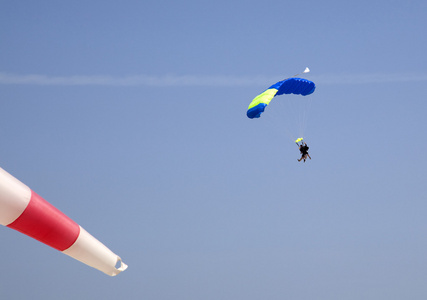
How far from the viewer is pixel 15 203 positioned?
6.93m

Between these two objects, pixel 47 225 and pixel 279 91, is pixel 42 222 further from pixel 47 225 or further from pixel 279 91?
pixel 279 91

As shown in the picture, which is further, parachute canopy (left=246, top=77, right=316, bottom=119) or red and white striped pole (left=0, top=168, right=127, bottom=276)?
parachute canopy (left=246, top=77, right=316, bottom=119)

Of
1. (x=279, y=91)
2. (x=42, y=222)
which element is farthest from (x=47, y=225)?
(x=279, y=91)

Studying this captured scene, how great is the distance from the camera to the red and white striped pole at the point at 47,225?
22.4ft

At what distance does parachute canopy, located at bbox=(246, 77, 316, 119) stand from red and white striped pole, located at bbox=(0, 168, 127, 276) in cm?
3442

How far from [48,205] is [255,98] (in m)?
38.9

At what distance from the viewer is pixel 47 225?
7312mm

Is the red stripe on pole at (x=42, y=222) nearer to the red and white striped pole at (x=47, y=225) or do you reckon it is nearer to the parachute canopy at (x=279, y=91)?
the red and white striped pole at (x=47, y=225)

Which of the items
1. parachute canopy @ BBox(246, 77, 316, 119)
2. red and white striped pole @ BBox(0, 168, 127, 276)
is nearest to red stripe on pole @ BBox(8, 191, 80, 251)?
red and white striped pole @ BBox(0, 168, 127, 276)

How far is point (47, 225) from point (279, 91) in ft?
131

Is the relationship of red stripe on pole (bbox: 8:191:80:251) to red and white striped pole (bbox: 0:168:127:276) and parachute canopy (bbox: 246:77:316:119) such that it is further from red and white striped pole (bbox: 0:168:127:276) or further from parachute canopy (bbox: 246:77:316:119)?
parachute canopy (bbox: 246:77:316:119)

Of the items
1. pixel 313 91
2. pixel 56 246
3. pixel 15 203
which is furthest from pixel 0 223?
pixel 313 91

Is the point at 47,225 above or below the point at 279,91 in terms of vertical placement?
below

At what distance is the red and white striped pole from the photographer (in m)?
6.83
